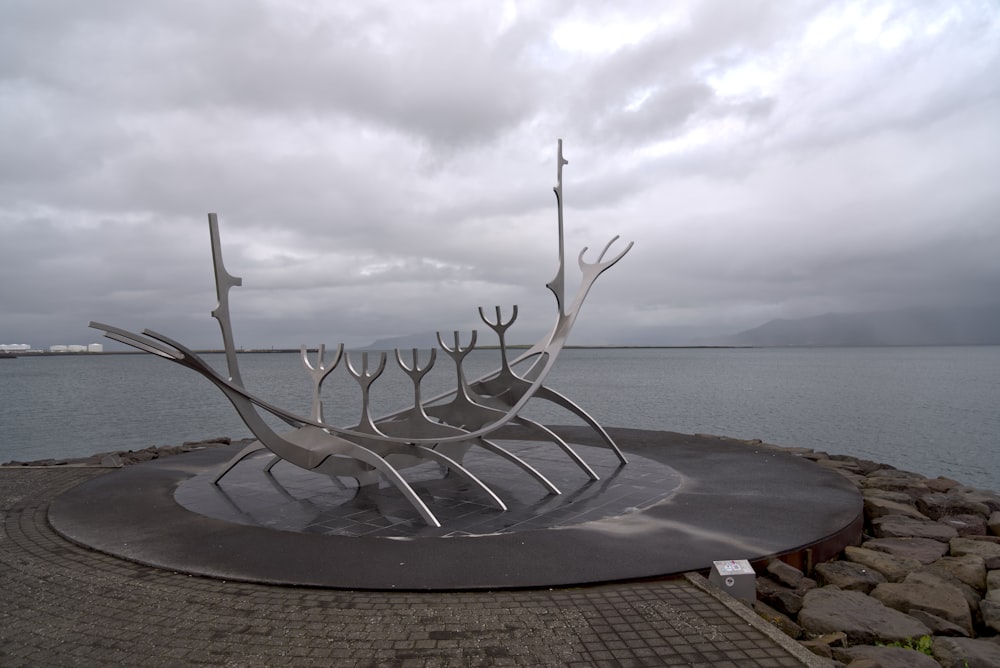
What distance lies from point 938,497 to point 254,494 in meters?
10.7

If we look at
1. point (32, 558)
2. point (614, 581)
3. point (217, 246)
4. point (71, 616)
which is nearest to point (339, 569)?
point (71, 616)

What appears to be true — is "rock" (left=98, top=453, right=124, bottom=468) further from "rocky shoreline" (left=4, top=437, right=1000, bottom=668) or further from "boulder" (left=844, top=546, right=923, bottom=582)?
"boulder" (left=844, top=546, right=923, bottom=582)

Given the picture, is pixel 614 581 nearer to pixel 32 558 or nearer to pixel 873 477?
pixel 32 558

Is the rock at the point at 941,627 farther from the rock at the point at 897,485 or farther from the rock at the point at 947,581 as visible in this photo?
the rock at the point at 897,485

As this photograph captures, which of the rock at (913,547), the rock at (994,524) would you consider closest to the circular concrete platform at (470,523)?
the rock at (913,547)

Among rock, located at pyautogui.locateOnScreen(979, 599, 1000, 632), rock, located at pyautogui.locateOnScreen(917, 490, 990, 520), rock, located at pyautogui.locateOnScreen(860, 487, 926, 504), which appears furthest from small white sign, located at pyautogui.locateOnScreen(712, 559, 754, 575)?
rock, located at pyautogui.locateOnScreen(917, 490, 990, 520)

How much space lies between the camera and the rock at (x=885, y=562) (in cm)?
695

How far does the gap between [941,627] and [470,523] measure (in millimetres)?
4842

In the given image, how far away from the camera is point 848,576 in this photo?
6.68 meters

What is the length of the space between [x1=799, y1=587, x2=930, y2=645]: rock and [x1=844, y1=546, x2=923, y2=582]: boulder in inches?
41.8

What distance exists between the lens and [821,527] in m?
7.66

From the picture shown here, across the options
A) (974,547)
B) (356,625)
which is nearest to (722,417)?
(974,547)

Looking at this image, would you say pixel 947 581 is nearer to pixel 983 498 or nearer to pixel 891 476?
pixel 983 498

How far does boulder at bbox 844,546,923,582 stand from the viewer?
22.8 feet
